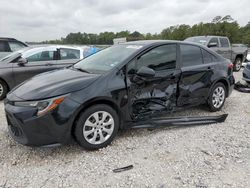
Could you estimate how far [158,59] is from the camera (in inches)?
158

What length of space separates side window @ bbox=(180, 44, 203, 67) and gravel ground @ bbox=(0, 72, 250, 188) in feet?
3.91

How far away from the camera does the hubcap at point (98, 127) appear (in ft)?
10.8

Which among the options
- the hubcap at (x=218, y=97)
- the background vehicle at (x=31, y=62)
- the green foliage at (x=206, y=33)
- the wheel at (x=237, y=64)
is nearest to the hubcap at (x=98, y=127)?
the hubcap at (x=218, y=97)

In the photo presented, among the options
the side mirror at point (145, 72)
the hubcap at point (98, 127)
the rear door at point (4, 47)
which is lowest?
the hubcap at point (98, 127)

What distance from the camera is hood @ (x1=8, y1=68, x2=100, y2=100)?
307 cm

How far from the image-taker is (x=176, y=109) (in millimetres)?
4277

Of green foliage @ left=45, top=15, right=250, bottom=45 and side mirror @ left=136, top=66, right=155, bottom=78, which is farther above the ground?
green foliage @ left=45, top=15, right=250, bottom=45

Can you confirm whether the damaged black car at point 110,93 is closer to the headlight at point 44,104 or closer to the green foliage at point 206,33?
the headlight at point 44,104

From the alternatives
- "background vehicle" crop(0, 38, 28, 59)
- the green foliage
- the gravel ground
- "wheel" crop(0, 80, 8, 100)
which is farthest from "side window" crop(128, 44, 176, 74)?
the green foliage

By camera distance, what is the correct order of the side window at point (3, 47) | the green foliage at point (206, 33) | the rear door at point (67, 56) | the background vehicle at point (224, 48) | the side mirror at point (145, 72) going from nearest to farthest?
1. the side mirror at point (145, 72)
2. the rear door at point (67, 56)
3. the side window at point (3, 47)
4. the background vehicle at point (224, 48)
5. the green foliage at point (206, 33)

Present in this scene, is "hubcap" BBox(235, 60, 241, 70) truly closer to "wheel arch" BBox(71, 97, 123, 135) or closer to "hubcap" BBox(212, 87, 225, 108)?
"hubcap" BBox(212, 87, 225, 108)

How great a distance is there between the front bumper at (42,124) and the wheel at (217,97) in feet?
9.51

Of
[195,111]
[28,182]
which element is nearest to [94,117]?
[28,182]

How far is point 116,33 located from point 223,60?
1741 inches
